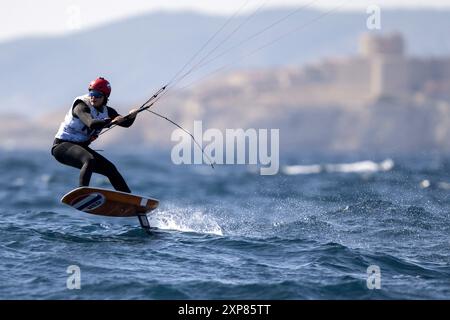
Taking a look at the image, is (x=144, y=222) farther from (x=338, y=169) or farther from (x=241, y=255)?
(x=338, y=169)

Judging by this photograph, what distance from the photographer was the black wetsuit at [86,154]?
11703mm

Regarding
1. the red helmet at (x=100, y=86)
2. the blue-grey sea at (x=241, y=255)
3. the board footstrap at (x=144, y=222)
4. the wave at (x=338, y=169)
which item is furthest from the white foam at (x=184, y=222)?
the wave at (x=338, y=169)

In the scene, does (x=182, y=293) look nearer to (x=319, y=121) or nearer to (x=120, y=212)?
(x=120, y=212)

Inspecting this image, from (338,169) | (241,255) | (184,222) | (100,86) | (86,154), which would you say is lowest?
(241,255)

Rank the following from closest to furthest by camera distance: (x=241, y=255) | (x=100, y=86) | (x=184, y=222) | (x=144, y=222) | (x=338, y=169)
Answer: (x=241, y=255) < (x=100, y=86) < (x=144, y=222) < (x=184, y=222) < (x=338, y=169)

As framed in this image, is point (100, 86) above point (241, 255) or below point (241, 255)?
above

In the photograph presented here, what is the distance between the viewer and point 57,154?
483 inches

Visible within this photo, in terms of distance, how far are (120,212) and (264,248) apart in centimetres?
219

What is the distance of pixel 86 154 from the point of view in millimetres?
11945

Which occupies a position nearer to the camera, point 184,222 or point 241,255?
point 241,255

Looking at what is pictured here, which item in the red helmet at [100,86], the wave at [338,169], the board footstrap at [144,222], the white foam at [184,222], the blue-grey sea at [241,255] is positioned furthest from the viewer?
the wave at [338,169]

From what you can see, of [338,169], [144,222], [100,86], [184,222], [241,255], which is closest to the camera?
[241,255]

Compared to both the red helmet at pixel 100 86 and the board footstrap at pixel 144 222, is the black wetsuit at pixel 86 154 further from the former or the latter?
the board footstrap at pixel 144 222

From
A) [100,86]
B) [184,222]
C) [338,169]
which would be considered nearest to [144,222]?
[184,222]
